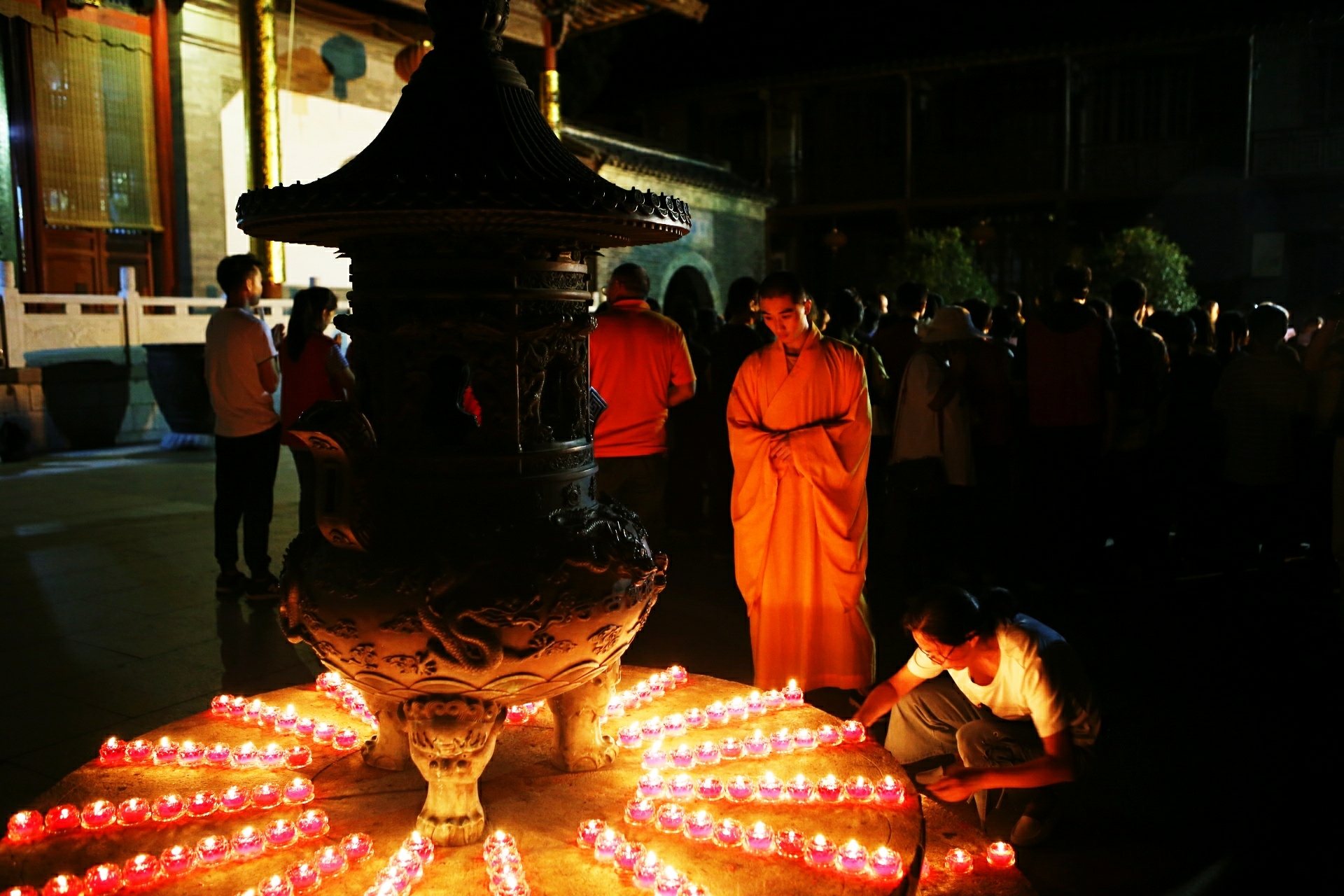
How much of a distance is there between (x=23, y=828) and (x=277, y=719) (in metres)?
0.84

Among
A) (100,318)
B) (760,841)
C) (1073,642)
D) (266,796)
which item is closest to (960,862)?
(760,841)

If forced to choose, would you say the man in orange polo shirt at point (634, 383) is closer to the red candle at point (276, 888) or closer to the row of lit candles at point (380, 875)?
the row of lit candles at point (380, 875)

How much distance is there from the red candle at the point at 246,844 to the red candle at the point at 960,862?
1.82 metres

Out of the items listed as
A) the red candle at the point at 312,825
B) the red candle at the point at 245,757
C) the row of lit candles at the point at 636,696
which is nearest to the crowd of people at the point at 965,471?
the row of lit candles at the point at 636,696

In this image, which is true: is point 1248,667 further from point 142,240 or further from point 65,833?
point 142,240

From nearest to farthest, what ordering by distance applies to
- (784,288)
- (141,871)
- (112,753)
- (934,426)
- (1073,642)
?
(141,871) < (112,753) < (784,288) < (1073,642) < (934,426)

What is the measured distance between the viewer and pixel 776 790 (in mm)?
2980

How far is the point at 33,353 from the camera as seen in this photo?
1077 cm

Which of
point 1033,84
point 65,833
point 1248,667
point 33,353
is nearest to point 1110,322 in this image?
point 1248,667

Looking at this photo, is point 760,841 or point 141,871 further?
point 760,841

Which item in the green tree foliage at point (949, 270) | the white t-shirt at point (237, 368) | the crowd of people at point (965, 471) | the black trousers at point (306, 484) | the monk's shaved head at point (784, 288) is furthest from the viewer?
the green tree foliage at point (949, 270)

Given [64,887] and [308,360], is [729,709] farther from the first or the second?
[308,360]

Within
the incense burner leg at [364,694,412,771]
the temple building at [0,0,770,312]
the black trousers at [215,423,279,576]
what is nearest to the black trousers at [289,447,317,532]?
the black trousers at [215,423,279,576]

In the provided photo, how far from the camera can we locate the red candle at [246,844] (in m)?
2.66
